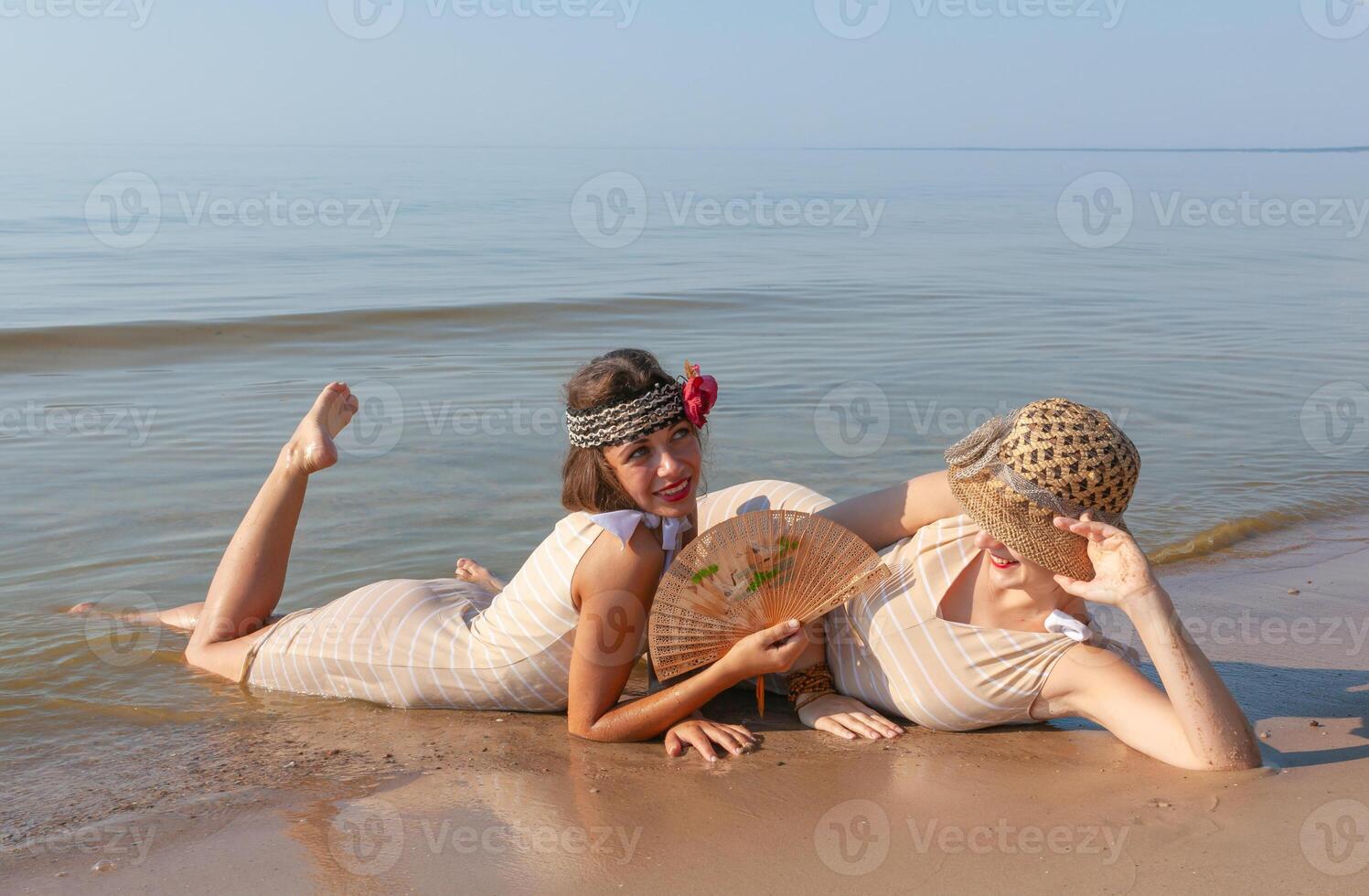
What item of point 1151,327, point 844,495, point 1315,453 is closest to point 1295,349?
point 1151,327

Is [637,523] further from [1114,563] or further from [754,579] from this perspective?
[1114,563]

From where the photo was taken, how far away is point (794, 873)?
282 centimetres

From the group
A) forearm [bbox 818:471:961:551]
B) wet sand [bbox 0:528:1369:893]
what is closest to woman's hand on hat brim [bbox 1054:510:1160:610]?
wet sand [bbox 0:528:1369:893]

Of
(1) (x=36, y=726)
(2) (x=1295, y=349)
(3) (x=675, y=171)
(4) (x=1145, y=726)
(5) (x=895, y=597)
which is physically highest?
(3) (x=675, y=171)

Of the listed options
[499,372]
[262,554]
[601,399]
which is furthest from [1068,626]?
[499,372]

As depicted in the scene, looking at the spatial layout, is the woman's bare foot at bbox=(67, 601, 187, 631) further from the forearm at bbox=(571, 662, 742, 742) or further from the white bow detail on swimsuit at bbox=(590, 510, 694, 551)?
the white bow detail on swimsuit at bbox=(590, 510, 694, 551)

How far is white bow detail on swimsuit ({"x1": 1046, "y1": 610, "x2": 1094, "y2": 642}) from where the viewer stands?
3.38 metres

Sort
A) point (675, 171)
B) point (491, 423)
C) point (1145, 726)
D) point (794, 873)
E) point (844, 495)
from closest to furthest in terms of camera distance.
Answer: point (794, 873), point (1145, 726), point (844, 495), point (491, 423), point (675, 171)

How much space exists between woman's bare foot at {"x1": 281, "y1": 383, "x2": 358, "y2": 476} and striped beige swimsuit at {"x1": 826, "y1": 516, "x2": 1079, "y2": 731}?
196cm

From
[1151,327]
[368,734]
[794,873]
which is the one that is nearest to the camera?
[794,873]

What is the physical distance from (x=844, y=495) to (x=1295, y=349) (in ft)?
20.6

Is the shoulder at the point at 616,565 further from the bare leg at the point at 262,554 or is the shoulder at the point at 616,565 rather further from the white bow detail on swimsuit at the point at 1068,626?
the bare leg at the point at 262,554

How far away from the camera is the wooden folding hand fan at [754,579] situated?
346 cm

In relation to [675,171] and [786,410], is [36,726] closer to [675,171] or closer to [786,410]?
[786,410]
